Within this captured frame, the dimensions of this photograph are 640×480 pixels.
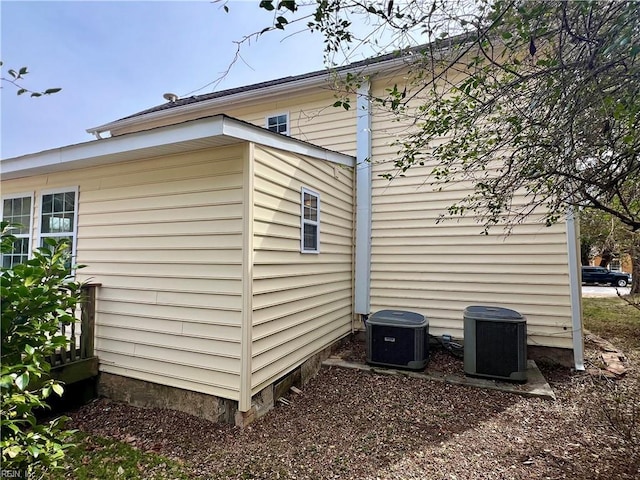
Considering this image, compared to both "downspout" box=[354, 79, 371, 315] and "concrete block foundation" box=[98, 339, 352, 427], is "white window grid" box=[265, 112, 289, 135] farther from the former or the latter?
"concrete block foundation" box=[98, 339, 352, 427]

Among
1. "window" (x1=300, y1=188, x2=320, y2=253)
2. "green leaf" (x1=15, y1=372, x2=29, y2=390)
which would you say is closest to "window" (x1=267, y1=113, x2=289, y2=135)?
"window" (x1=300, y1=188, x2=320, y2=253)

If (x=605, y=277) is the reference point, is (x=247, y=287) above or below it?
above

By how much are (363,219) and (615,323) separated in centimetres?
727

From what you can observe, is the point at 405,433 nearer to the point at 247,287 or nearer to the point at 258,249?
the point at 247,287

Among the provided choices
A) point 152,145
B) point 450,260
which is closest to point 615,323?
point 450,260

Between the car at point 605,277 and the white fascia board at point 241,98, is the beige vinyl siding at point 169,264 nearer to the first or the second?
the white fascia board at point 241,98

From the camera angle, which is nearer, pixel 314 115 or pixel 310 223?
pixel 310 223

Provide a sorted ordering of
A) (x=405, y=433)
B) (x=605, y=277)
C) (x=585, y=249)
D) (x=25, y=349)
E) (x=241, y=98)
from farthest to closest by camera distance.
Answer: (x=605, y=277) < (x=585, y=249) < (x=241, y=98) < (x=405, y=433) < (x=25, y=349)

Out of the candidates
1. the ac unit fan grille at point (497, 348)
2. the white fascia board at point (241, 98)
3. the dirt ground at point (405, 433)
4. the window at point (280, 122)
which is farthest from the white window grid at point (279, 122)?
the ac unit fan grille at point (497, 348)

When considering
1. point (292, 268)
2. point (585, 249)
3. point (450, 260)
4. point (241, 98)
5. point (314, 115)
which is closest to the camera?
point (292, 268)

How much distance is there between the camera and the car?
21.8 m

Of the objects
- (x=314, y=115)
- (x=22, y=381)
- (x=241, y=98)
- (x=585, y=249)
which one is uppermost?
(x=241, y=98)

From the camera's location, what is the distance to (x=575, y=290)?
5.25m

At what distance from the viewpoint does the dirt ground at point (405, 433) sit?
296cm
